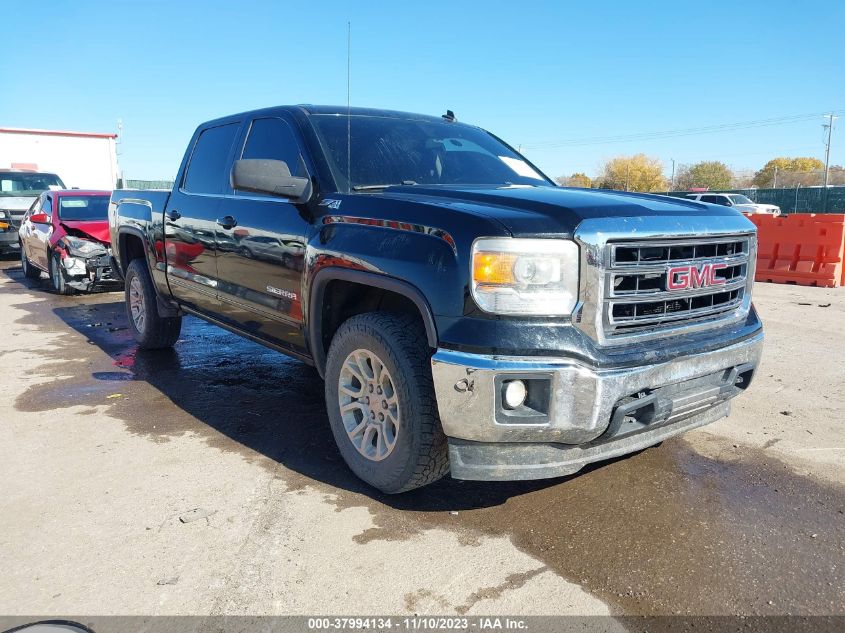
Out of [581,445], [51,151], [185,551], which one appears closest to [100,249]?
[185,551]

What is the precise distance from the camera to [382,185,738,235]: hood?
2721 mm

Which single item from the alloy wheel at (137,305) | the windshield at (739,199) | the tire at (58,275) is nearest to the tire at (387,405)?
the alloy wheel at (137,305)

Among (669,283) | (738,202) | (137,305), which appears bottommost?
(137,305)

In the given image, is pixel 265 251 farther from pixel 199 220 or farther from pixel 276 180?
pixel 199 220

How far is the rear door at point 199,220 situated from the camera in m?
4.70

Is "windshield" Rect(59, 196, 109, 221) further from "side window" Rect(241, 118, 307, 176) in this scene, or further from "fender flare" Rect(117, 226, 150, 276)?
"side window" Rect(241, 118, 307, 176)

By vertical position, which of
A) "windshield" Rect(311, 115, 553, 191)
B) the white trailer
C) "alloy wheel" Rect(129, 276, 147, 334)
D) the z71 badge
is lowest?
"alloy wheel" Rect(129, 276, 147, 334)

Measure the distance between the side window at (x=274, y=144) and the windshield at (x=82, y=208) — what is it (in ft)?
23.6

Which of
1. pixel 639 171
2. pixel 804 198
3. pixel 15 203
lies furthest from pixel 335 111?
pixel 639 171

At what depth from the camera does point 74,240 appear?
33.0 feet

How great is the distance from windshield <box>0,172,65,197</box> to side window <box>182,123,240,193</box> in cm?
1236

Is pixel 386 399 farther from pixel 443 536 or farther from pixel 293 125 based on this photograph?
pixel 293 125

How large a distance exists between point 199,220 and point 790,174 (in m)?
55.8

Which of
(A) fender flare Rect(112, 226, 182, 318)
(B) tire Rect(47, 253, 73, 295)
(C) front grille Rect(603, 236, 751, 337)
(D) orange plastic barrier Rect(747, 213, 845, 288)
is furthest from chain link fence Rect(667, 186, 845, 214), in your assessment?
(C) front grille Rect(603, 236, 751, 337)
